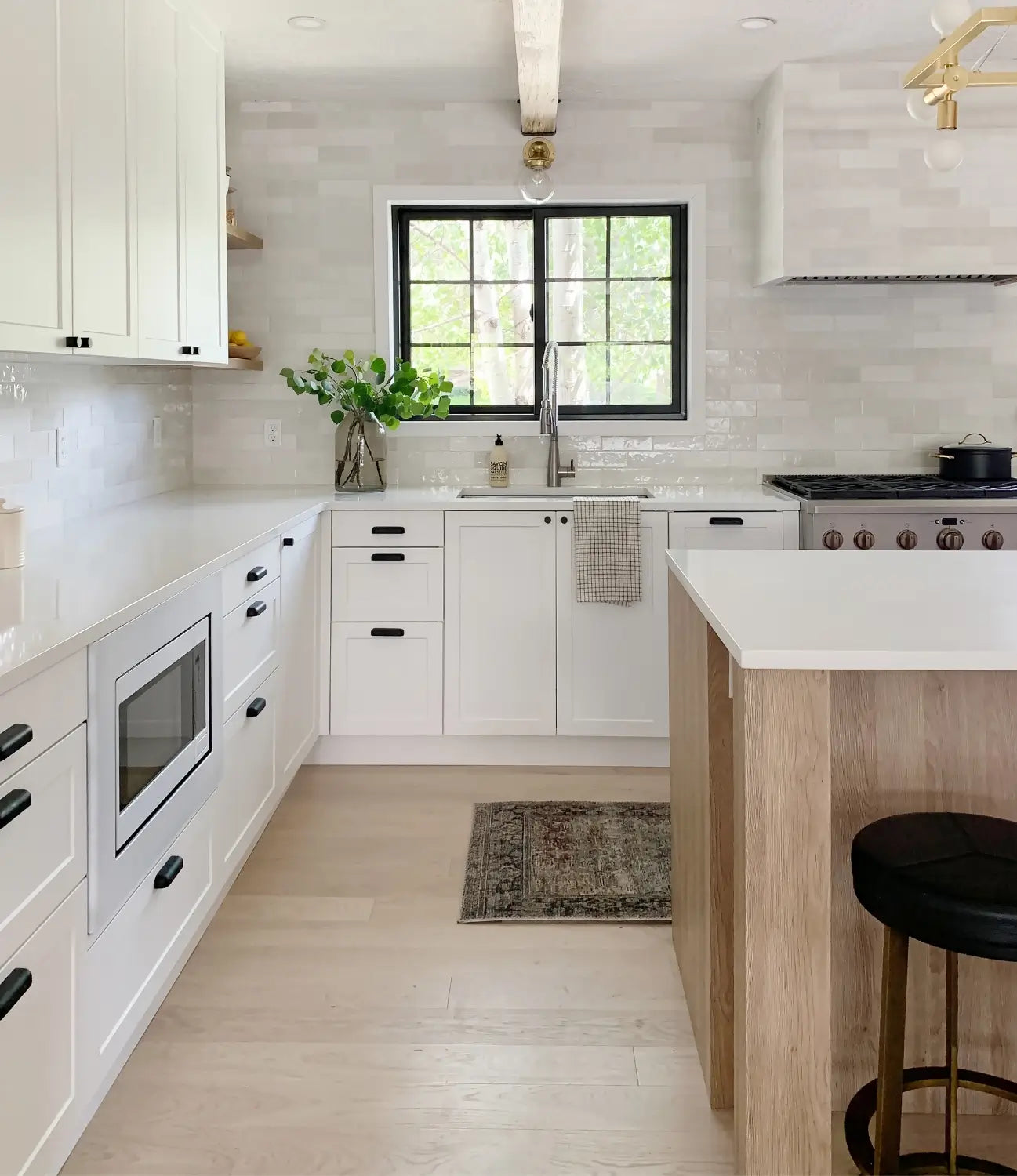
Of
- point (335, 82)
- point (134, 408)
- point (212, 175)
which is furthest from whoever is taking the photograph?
point (335, 82)

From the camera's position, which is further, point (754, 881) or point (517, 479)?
point (517, 479)

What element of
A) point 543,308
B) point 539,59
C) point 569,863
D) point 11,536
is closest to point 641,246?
point 543,308

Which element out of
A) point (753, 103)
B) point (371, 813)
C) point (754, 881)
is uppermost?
point (753, 103)

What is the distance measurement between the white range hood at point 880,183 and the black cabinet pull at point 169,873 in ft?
9.60

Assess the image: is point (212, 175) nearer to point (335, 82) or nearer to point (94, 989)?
point (335, 82)

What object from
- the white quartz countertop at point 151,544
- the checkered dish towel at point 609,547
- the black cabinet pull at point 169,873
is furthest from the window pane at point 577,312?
the black cabinet pull at point 169,873

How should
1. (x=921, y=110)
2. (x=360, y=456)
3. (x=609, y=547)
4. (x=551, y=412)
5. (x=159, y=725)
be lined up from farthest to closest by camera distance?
1. (x=551, y=412)
2. (x=360, y=456)
3. (x=609, y=547)
4. (x=921, y=110)
5. (x=159, y=725)

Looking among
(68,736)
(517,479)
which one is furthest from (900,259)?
(68,736)

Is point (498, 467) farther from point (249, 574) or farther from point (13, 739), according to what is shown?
point (13, 739)

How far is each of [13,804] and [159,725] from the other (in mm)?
725

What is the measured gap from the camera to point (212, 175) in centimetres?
375

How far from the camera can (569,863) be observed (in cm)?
335

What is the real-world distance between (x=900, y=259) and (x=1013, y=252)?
0.39 meters

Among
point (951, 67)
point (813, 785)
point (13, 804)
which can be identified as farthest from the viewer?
point (951, 67)
